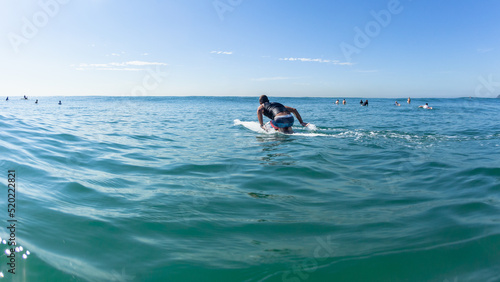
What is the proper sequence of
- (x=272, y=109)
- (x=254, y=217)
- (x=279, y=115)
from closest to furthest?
(x=254, y=217), (x=279, y=115), (x=272, y=109)

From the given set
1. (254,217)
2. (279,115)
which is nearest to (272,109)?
(279,115)

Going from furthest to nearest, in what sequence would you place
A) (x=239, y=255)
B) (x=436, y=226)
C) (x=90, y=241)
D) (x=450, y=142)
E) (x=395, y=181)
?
(x=450, y=142) → (x=395, y=181) → (x=436, y=226) → (x=90, y=241) → (x=239, y=255)

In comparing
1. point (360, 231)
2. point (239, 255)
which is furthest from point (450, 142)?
point (239, 255)

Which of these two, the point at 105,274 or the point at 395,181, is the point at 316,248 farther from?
the point at 395,181

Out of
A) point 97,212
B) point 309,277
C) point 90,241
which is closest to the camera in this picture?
point 309,277

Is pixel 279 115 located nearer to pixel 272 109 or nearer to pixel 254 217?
pixel 272 109

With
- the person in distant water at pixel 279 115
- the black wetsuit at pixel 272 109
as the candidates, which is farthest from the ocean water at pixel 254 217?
the black wetsuit at pixel 272 109

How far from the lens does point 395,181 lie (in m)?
5.45

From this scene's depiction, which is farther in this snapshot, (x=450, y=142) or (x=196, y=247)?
(x=450, y=142)

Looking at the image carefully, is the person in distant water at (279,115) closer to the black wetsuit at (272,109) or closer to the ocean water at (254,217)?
the black wetsuit at (272,109)

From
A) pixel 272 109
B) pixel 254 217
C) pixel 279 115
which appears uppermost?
pixel 272 109

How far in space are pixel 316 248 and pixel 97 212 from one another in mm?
2985

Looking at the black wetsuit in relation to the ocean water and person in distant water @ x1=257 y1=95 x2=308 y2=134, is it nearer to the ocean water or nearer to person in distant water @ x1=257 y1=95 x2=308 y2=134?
person in distant water @ x1=257 y1=95 x2=308 y2=134

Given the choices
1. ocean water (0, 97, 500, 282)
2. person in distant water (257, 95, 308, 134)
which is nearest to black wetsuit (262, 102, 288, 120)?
person in distant water (257, 95, 308, 134)
